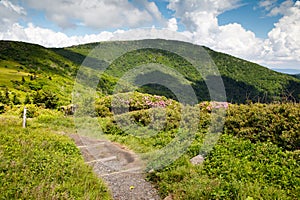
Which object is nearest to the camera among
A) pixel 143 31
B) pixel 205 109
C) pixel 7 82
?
pixel 143 31

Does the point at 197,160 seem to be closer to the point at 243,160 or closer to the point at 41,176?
the point at 243,160

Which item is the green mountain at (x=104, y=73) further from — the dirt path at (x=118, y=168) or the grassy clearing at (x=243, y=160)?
the dirt path at (x=118, y=168)

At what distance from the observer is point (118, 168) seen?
834cm

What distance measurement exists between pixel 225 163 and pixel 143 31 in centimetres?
684

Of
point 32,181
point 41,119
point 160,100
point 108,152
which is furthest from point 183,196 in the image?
point 41,119

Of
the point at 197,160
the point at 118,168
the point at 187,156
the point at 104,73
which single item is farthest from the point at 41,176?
the point at 104,73

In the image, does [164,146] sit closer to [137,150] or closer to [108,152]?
[137,150]

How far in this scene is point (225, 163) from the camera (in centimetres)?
721

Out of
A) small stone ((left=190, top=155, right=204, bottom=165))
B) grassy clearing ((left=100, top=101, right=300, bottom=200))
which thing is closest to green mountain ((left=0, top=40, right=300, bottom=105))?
grassy clearing ((left=100, top=101, right=300, bottom=200))

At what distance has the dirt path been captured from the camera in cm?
661

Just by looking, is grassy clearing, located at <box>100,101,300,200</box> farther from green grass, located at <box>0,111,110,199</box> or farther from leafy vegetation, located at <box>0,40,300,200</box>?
green grass, located at <box>0,111,110,199</box>

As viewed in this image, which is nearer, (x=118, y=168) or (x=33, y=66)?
(x=118, y=168)

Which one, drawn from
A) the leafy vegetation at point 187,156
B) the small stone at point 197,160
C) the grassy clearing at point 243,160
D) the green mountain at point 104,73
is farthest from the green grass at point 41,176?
the green mountain at point 104,73

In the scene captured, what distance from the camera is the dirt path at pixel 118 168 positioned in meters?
6.61
